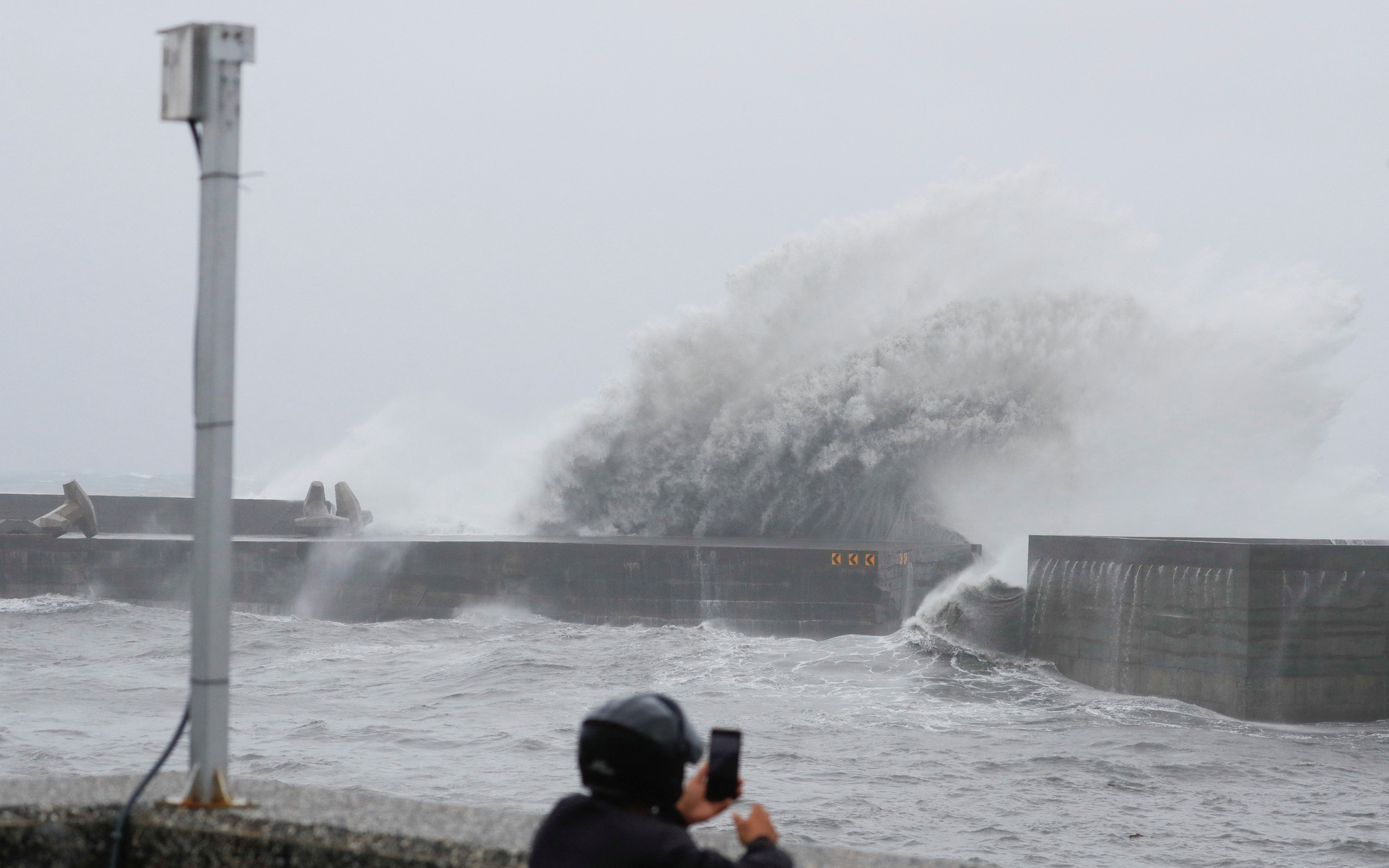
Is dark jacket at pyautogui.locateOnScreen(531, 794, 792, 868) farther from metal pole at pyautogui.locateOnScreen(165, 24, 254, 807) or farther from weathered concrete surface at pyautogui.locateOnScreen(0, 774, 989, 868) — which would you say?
metal pole at pyautogui.locateOnScreen(165, 24, 254, 807)

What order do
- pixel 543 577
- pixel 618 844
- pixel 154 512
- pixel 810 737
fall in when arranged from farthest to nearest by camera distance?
pixel 154 512 → pixel 543 577 → pixel 810 737 → pixel 618 844

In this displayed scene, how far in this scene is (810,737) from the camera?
1212cm

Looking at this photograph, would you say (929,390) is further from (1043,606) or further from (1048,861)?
(1048,861)

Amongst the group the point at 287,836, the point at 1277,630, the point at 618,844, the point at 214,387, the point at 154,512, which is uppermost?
the point at 214,387

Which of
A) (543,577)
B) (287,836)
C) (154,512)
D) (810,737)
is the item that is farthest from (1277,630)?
(154,512)

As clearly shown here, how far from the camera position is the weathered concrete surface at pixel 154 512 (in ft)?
92.2

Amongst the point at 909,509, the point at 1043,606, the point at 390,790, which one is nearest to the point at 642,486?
the point at 909,509

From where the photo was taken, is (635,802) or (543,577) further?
(543,577)

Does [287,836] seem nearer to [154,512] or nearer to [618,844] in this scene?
[618,844]

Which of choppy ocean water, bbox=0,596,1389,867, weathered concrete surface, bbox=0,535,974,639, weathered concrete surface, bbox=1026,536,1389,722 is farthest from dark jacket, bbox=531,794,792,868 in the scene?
weathered concrete surface, bbox=0,535,974,639

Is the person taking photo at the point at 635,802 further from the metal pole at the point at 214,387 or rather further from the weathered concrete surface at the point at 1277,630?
the weathered concrete surface at the point at 1277,630

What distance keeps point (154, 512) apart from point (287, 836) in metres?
28.4

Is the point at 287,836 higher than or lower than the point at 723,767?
lower

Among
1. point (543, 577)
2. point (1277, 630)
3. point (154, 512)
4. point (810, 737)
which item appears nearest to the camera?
Result: point (810, 737)
